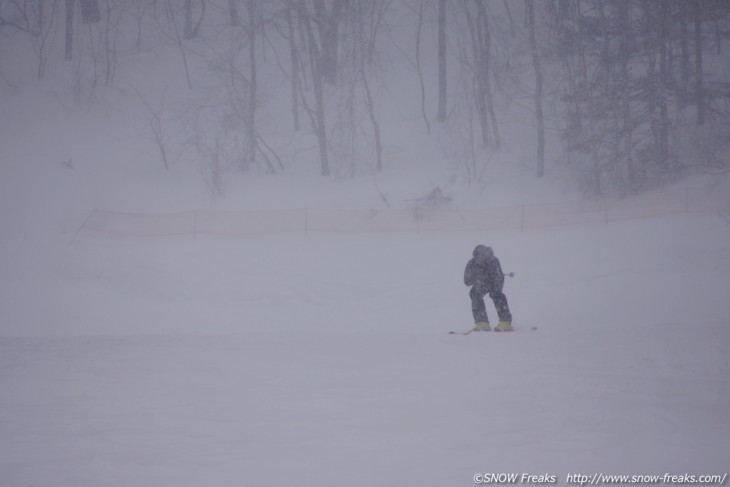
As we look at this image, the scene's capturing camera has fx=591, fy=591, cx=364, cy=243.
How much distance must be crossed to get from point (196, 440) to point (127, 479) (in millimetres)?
838

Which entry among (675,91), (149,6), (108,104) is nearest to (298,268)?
(675,91)

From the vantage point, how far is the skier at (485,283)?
36.8ft

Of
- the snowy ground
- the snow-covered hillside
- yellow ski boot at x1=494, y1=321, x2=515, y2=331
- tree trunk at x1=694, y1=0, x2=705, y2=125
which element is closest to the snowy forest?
tree trunk at x1=694, y1=0, x2=705, y2=125

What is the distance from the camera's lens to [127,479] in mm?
4066

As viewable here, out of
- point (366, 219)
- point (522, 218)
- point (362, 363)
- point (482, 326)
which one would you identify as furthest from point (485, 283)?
point (366, 219)

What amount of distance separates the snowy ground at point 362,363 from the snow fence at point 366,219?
726 mm

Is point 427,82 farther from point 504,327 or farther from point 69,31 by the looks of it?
point 504,327

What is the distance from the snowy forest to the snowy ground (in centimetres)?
564

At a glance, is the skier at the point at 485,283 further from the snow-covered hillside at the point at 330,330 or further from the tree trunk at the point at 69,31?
the tree trunk at the point at 69,31

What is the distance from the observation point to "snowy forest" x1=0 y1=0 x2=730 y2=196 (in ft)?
70.3

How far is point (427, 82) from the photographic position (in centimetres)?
3238

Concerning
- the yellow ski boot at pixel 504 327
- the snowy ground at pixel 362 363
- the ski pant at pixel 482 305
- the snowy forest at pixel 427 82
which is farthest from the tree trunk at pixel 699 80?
the yellow ski boot at pixel 504 327

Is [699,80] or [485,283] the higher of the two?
[699,80]

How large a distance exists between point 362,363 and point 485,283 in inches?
157
